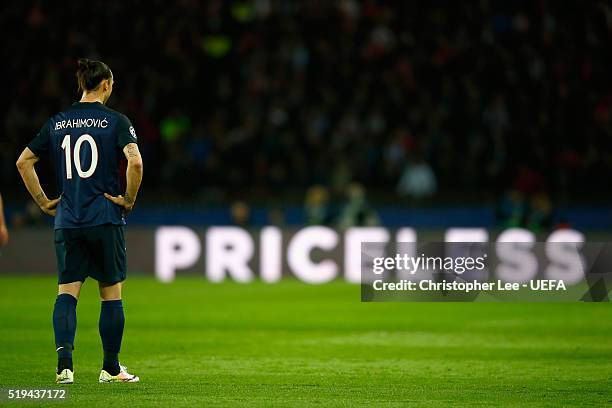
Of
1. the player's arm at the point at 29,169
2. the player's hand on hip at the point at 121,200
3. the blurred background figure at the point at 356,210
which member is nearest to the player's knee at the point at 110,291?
the player's hand on hip at the point at 121,200

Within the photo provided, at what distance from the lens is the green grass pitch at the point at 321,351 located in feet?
26.5

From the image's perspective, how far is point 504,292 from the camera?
57.4ft

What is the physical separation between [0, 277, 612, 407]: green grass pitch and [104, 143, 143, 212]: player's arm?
1253mm

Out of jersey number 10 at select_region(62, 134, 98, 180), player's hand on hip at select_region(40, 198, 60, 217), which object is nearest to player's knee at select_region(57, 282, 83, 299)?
player's hand on hip at select_region(40, 198, 60, 217)

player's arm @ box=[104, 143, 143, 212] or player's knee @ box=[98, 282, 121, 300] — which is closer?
player's arm @ box=[104, 143, 143, 212]

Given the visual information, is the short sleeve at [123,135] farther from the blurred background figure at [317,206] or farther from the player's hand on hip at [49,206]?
the blurred background figure at [317,206]

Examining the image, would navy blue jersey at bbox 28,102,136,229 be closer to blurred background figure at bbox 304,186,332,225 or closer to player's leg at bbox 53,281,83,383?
player's leg at bbox 53,281,83,383

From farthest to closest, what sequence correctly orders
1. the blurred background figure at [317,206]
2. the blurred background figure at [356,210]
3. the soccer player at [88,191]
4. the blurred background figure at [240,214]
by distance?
1. the blurred background figure at [240,214]
2. the blurred background figure at [317,206]
3. the blurred background figure at [356,210]
4. the soccer player at [88,191]

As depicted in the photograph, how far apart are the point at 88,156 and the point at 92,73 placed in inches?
21.5

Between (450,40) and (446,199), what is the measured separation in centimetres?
362

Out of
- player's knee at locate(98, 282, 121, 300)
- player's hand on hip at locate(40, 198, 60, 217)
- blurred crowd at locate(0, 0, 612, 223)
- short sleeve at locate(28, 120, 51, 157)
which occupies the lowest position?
player's knee at locate(98, 282, 121, 300)

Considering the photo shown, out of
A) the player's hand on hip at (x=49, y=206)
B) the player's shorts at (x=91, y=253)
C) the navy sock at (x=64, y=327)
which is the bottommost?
the navy sock at (x=64, y=327)

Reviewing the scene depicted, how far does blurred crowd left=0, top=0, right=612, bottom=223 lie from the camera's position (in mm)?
21953

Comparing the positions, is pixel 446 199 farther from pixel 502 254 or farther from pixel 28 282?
pixel 28 282
